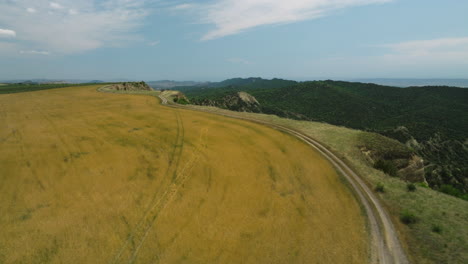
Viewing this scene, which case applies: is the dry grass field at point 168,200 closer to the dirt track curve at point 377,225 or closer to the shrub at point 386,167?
the dirt track curve at point 377,225

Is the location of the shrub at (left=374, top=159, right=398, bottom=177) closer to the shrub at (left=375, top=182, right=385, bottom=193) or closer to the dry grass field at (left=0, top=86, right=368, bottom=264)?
the shrub at (left=375, top=182, right=385, bottom=193)

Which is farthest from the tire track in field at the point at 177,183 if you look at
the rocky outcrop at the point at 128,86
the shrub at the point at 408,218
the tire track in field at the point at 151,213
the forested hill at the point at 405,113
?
the rocky outcrop at the point at 128,86

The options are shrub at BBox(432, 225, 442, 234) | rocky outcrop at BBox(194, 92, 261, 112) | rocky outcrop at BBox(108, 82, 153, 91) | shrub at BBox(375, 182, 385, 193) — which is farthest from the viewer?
rocky outcrop at BBox(194, 92, 261, 112)

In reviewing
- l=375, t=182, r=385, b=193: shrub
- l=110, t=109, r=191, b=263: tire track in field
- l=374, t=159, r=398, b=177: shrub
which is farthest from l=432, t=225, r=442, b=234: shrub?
l=110, t=109, r=191, b=263: tire track in field

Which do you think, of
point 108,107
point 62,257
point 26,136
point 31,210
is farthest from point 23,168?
point 108,107

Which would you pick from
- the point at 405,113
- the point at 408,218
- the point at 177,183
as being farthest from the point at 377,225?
the point at 405,113

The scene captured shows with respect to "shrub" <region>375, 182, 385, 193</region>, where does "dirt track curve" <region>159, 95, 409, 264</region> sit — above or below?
below

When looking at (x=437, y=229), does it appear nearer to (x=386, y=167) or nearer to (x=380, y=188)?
(x=380, y=188)
